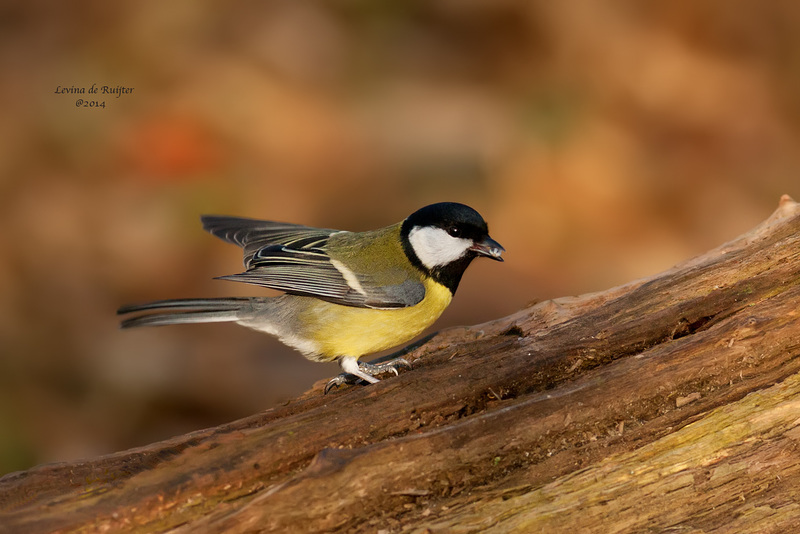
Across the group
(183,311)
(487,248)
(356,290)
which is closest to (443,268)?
(487,248)

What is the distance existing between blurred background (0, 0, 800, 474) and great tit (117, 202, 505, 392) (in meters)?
1.19

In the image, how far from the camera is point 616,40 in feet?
21.7

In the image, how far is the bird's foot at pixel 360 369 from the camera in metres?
3.01

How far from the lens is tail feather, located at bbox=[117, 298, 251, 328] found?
289 cm

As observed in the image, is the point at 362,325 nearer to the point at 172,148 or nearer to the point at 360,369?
the point at 360,369

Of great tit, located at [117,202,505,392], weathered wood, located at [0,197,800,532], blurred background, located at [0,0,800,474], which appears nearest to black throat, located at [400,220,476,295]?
great tit, located at [117,202,505,392]

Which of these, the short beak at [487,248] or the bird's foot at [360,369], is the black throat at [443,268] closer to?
the short beak at [487,248]

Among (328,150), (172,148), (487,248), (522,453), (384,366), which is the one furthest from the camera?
(328,150)

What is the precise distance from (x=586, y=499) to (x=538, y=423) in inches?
10.0

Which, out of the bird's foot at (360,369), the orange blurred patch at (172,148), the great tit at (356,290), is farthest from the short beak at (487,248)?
the orange blurred patch at (172,148)

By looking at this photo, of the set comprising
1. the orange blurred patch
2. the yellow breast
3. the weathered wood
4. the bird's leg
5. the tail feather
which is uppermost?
the orange blurred patch

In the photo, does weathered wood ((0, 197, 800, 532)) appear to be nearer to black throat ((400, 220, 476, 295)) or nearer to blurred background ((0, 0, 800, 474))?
black throat ((400, 220, 476, 295))

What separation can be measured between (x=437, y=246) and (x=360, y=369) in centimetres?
62

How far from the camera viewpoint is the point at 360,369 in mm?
3100
